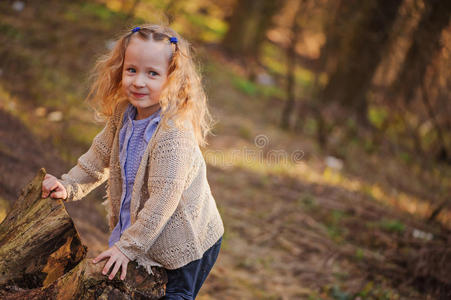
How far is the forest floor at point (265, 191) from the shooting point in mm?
3939

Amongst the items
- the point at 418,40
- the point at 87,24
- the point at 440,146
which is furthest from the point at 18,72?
the point at 440,146

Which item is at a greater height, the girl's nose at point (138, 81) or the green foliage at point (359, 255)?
the girl's nose at point (138, 81)

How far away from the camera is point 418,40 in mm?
7051

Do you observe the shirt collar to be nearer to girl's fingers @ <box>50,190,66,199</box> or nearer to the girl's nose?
the girl's nose

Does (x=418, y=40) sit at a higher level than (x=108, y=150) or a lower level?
higher

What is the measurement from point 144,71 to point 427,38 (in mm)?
6161

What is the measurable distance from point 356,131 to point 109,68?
777 cm

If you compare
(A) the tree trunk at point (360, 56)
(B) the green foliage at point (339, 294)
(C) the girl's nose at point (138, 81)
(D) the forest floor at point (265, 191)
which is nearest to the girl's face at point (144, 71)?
(C) the girl's nose at point (138, 81)

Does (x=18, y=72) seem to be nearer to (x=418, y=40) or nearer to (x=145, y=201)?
(x=145, y=201)

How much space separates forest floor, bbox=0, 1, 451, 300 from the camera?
3939 mm

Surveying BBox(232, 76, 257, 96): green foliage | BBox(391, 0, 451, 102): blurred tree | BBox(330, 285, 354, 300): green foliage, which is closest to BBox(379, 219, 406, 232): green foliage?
BBox(330, 285, 354, 300): green foliage

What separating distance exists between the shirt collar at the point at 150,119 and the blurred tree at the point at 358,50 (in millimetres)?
6496

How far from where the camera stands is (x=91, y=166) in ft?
7.69

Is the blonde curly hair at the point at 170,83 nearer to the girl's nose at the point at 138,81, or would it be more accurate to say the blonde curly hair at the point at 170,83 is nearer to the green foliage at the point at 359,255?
the girl's nose at the point at 138,81
